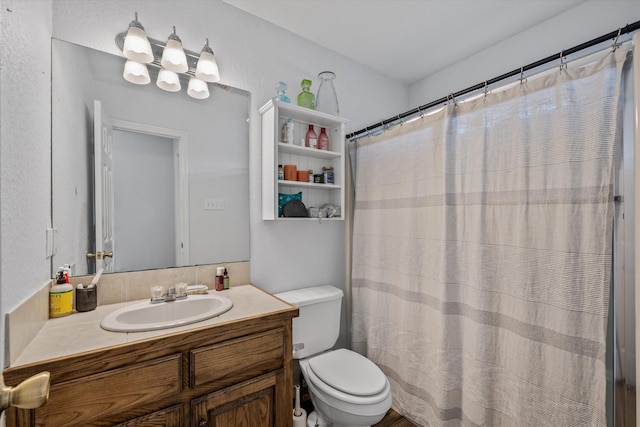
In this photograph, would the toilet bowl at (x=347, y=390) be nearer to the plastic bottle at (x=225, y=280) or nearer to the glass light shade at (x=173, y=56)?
the plastic bottle at (x=225, y=280)

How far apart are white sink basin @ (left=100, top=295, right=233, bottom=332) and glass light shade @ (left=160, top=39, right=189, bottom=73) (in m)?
1.13

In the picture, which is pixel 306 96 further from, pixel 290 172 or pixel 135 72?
pixel 135 72

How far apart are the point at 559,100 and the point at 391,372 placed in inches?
67.1

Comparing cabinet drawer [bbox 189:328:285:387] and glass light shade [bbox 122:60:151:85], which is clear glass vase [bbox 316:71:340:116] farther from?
cabinet drawer [bbox 189:328:285:387]

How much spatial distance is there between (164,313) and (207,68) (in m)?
1.23

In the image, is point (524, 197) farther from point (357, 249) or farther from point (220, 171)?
point (220, 171)

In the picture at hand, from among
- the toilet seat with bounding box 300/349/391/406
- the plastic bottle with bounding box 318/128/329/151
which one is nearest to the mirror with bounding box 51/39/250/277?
the plastic bottle with bounding box 318/128/329/151

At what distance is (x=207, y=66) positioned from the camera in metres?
1.52

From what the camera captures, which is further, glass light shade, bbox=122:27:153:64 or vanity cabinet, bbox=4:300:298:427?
glass light shade, bbox=122:27:153:64

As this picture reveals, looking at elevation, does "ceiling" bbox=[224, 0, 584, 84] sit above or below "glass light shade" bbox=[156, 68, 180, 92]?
above

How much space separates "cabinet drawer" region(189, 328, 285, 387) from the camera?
106 cm

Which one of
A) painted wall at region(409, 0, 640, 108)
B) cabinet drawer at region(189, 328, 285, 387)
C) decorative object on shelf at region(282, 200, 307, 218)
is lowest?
cabinet drawer at region(189, 328, 285, 387)

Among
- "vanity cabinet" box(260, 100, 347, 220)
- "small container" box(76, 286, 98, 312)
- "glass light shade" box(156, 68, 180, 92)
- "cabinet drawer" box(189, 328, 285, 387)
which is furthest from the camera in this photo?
"vanity cabinet" box(260, 100, 347, 220)

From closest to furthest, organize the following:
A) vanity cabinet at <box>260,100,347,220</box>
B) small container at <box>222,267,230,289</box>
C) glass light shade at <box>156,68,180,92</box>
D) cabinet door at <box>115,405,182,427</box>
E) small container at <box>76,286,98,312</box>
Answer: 1. cabinet door at <box>115,405,182,427</box>
2. small container at <box>76,286,98,312</box>
3. glass light shade at <box>156,68,180,92</box>
4. small container at <box>222,267,230,289</box>
5. vanity cabinet at <box>260,100,347,220</box>
